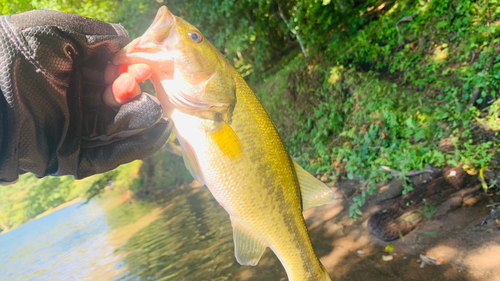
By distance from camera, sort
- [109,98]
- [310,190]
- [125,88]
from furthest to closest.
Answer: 1. [310,190]
2. [109,98]
3. [125,88]

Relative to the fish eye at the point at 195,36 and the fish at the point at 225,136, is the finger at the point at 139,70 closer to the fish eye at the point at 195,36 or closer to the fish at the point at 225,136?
the fish at the point at 225,136

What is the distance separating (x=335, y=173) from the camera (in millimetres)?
6344

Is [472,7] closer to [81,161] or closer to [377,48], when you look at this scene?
[377,48]

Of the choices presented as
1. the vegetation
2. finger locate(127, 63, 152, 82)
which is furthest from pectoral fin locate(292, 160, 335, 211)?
the vegetation

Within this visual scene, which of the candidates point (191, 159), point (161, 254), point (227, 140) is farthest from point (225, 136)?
point (161, 254)

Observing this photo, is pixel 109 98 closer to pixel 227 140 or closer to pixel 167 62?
pixel 167 62

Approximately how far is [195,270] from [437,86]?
629cm

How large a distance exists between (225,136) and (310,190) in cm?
84

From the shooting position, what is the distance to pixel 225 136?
1774 mm

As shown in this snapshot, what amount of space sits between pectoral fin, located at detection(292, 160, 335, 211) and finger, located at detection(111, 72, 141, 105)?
49.2 inches

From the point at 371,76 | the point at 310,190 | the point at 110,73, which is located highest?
the point at 110,73

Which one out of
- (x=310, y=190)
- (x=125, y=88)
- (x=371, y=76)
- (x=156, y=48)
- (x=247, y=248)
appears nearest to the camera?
(x=156, y=48)

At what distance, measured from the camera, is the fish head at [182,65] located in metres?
1.63

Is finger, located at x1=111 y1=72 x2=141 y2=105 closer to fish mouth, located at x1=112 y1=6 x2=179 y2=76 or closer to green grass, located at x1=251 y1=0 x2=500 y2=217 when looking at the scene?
fish mouth, located at x1=112 y1=6 x2=179 y2=76
